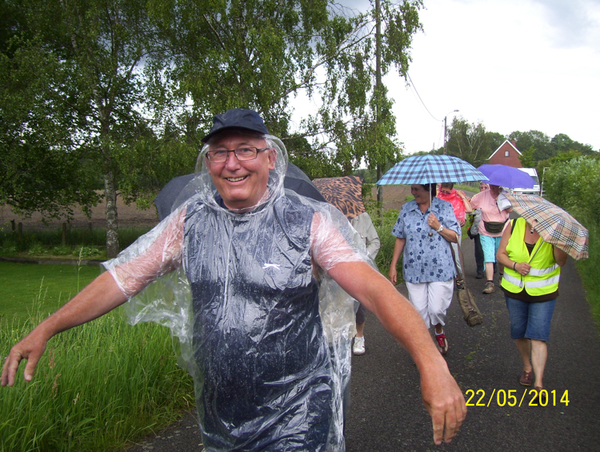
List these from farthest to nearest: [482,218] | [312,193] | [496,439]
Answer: [482,218] < [496,439] < [312,193]

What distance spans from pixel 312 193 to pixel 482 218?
6272 mm

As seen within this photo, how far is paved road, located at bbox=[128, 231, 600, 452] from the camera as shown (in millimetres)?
3381

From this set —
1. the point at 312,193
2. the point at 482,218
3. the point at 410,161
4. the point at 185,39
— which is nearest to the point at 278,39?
the point at 185,39

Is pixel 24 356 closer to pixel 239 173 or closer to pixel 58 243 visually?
pixel 239 173

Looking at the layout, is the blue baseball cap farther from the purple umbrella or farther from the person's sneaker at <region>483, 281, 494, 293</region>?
the person's sneaker at <region>483, 281, 494, 293</region>

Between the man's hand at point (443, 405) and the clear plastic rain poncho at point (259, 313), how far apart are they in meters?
0.54

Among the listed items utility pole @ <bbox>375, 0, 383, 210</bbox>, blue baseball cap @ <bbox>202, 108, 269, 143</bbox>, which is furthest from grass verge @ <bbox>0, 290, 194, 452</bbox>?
utility pole @ <bbox>375, 0, 383, 210</bbox>

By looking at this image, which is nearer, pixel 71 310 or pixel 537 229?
pixel 71 310

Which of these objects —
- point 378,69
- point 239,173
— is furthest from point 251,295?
point 378,69

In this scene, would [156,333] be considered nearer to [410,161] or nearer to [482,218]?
[410,161]

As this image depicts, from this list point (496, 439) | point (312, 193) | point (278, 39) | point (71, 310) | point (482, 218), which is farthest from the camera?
point (278, 39)

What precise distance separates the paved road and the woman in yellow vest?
1.21 feet

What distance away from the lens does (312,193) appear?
2623mm

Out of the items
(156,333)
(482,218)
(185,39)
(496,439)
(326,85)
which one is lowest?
(496,439)
